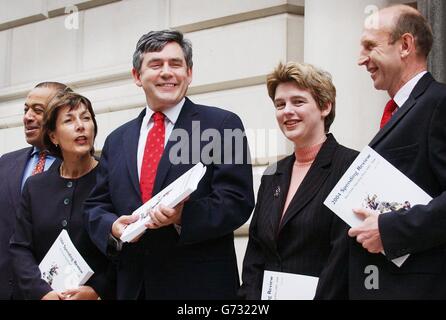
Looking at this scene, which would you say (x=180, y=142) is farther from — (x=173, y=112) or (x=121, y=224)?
(x=121, y=224)

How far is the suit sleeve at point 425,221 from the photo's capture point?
3.47 meters

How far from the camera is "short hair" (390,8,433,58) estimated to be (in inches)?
153

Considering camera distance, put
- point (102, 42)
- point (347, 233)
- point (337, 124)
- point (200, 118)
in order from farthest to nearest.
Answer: point (102, 42), point (337, 124), point (200, 118), point (347, 233)

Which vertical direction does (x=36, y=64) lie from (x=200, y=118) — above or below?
above

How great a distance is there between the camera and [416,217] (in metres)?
3.50

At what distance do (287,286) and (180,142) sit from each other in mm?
870

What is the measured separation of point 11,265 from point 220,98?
2.12 meters

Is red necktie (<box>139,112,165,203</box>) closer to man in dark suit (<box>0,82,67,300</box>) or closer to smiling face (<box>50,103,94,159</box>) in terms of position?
smiling face (<box>50,103,94,159</box>)

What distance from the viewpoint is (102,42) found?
7.46m

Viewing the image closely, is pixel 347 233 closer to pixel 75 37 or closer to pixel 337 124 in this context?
pixel 337 124

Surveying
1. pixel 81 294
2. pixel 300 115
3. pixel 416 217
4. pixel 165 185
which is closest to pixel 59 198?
pixel 81 294

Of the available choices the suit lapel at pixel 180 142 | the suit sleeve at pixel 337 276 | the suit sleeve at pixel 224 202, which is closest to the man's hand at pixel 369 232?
the suit sleeve at pixel 337 276

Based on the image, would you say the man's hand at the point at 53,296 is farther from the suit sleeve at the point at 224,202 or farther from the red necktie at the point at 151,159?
the suit sleeve at the point at 224,202

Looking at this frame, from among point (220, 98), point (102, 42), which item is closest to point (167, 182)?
point (220, 98)
